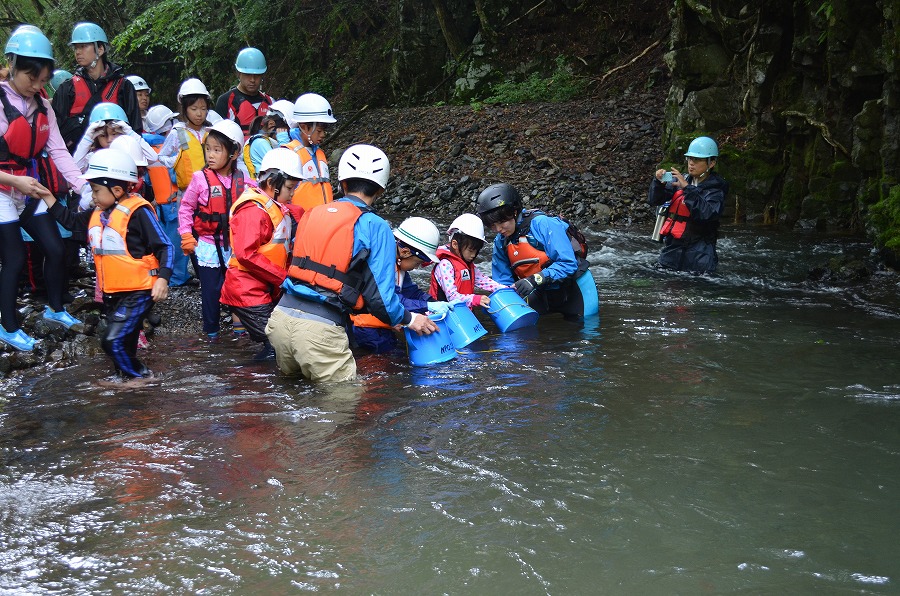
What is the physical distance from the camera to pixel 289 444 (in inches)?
190

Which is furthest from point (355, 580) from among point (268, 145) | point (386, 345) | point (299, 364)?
point (268, 145)

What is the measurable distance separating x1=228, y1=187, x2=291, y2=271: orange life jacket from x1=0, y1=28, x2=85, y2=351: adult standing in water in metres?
1.34

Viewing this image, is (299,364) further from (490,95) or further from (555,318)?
(490,95)

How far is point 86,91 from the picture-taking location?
25.5 feet

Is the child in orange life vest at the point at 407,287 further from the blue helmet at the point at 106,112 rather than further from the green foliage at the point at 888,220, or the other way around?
the green foliage at the point at 888,220

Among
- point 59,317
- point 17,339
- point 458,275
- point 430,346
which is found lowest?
point 430,346

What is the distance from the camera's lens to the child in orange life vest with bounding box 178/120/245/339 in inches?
274

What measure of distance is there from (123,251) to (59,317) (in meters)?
1.63

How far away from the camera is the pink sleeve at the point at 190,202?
276 inches

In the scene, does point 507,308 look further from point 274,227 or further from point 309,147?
point 309,147

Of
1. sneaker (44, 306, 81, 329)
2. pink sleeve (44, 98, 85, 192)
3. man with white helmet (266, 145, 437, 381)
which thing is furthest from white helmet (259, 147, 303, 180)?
sneaker (44, 306, 81, 329)

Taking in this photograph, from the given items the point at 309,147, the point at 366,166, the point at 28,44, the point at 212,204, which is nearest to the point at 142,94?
the point at 309,147

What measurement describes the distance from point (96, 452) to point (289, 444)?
107 cm

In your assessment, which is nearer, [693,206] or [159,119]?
[159,119]
